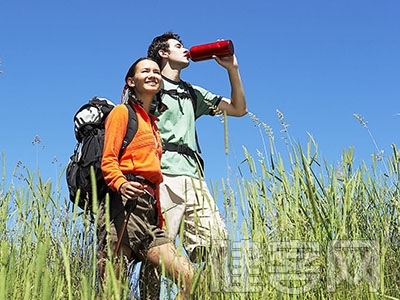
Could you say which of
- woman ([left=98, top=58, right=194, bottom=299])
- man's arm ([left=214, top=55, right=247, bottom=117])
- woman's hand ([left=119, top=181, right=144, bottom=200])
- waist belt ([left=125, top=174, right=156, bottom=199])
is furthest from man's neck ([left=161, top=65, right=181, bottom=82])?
woman's hand ([left=119, top=181, right=144, bottom=200])

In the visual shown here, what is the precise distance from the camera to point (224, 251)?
2021 millimetres

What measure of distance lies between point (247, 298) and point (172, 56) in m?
2.24

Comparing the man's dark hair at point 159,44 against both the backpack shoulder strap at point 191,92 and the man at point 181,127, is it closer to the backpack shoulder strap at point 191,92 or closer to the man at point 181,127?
the man at point 181,127

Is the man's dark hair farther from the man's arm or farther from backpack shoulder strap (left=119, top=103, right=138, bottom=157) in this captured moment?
backpack shoulder strap (left=119, top=103, right=138, bottom=157)

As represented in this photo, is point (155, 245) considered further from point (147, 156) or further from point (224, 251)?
point (224, 251)

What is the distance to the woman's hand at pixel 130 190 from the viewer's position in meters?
2.42

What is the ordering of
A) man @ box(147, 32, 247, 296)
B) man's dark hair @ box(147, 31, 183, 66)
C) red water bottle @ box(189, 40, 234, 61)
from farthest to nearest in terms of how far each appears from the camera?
man's dark hair @ box(147, 31, 183, 66) → red water bottle @ box(189, 40, 234, 61) → man @ box(147, 32, 247, 296)

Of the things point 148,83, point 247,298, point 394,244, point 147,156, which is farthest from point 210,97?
point 247,298

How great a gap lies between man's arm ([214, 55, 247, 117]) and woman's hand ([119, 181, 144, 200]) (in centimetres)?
142

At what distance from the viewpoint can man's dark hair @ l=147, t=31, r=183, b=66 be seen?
3869mm

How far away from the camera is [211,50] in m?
3.68

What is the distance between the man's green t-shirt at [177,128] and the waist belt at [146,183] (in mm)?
601

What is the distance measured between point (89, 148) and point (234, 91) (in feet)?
4.60

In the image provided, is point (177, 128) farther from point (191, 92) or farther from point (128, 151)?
point (128, 151)
